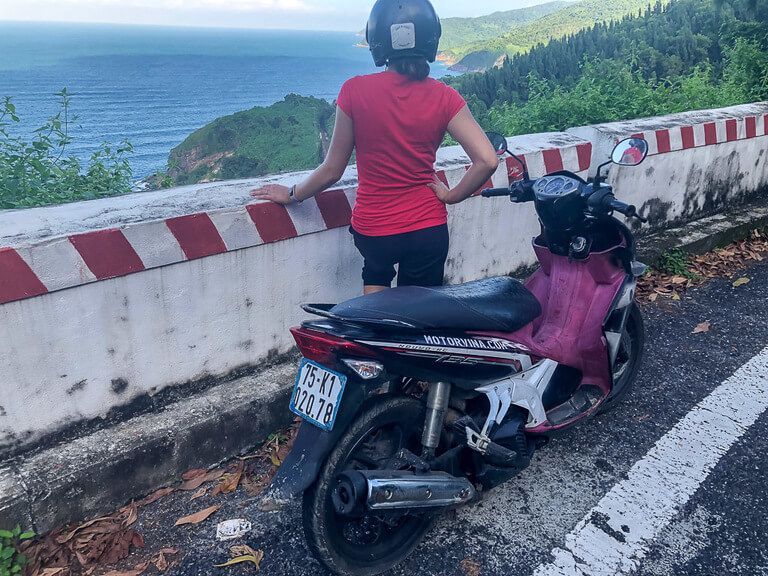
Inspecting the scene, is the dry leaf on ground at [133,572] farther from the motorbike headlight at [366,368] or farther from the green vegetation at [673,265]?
the green vegetation at [673,265]

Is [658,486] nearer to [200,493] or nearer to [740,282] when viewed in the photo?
[200,493]

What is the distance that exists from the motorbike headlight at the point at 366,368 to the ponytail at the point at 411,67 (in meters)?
1.30

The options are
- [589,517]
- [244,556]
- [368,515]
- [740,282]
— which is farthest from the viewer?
[740,282]

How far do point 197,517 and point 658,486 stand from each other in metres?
2.11

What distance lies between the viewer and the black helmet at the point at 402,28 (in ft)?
8.68

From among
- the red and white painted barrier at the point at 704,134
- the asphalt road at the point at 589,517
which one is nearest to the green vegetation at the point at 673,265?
the red and white painted barrier at the point at 704,134

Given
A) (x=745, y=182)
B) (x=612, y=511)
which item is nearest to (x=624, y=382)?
(x=612, y=511)

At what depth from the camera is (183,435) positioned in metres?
2.89

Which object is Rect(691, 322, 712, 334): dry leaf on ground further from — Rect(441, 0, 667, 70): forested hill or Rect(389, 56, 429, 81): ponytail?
Rect(441, 0, 667, 70): forested hill

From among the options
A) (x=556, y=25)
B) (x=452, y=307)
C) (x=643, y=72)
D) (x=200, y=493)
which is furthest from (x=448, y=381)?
(x=556, y=25)

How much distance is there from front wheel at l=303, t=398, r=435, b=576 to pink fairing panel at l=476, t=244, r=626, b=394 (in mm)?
913

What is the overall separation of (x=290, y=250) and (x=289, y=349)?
1.89ft

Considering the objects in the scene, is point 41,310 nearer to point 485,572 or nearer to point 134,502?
point 134,502

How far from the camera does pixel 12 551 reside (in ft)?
7.84
